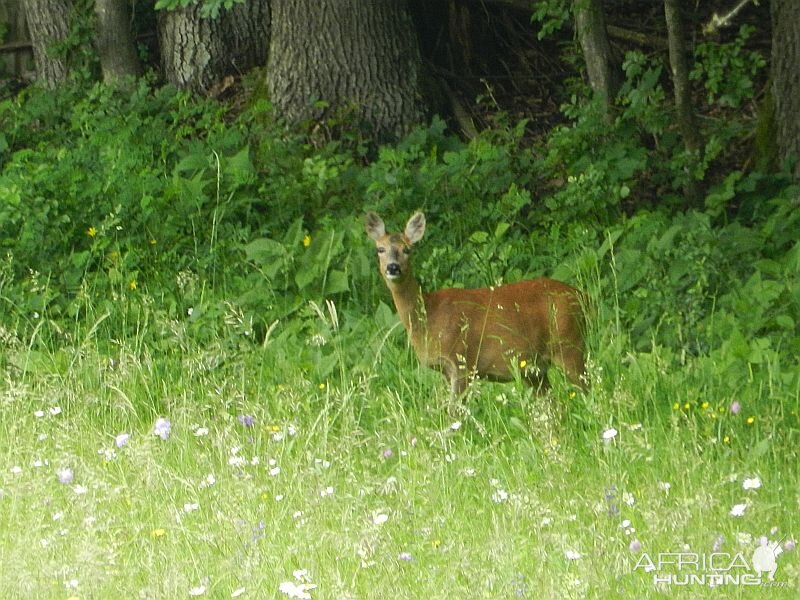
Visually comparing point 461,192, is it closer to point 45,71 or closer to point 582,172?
point 582,172

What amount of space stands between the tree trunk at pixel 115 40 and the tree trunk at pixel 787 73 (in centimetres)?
493

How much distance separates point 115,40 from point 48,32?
0.57m

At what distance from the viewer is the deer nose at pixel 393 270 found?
692cm

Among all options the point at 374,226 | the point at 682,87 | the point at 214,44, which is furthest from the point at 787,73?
the point at 214,44

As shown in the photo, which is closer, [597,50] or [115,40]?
[597,50]

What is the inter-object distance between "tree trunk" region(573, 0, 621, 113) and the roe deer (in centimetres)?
311

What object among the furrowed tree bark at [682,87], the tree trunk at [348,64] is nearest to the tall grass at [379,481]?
the furrowed tree bark at [682,87]

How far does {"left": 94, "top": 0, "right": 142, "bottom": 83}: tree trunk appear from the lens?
11.4m

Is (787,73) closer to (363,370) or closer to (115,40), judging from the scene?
(363,370)

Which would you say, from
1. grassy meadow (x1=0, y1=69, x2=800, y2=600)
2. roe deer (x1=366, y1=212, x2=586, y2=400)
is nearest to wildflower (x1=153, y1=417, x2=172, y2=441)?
grassy meadow (x1=0, y1=69, x2=800, y2=600)

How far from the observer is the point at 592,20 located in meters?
9.55

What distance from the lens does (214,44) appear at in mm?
11359

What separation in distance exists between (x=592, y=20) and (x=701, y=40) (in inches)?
94.3

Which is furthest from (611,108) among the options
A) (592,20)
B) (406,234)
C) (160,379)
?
(160,379)
